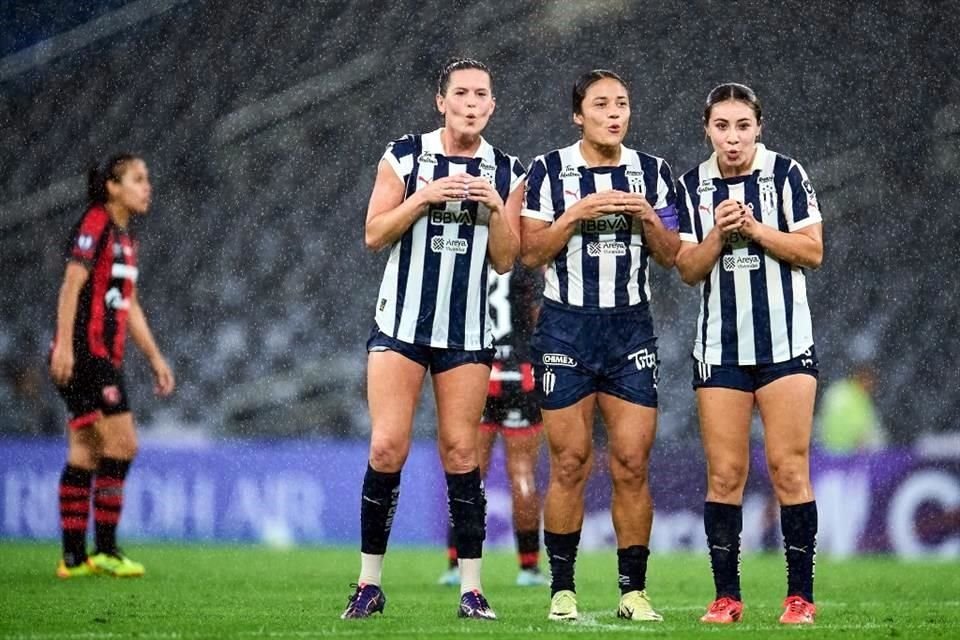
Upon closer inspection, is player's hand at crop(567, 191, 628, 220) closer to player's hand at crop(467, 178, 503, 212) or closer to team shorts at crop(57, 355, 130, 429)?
player's hand at crop(467, 178, 503, 212)

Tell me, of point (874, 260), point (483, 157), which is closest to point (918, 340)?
point (874, 260)

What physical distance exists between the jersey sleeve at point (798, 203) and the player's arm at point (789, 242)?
2 centimetres

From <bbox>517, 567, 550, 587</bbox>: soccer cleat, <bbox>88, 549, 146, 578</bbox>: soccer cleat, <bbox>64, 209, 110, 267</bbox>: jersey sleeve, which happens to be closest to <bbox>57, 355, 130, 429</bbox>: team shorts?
<bbox>64, 209, 110, 267</bbox>: jersey sleeve

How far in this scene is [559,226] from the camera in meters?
4.53

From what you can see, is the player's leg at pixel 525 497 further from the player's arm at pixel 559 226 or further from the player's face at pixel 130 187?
the player's arm at pixel 559 226

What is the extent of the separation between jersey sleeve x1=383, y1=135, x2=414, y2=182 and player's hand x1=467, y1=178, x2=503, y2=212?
0.30 metres

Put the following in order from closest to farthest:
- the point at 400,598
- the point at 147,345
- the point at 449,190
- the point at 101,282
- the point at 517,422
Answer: the point at 449,190 < the point at 400,598 < the point at 517,422 < the point at 101,282 < the point at 147,345

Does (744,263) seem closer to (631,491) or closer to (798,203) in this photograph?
(798,203)

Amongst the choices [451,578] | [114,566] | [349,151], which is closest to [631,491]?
[451,578]

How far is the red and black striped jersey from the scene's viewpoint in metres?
7.12

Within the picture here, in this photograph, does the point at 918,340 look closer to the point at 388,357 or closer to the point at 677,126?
the point at 677,126

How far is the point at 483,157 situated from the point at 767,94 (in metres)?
8.15

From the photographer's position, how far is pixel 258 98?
1352 centimetres

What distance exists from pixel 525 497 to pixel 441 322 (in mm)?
2281
